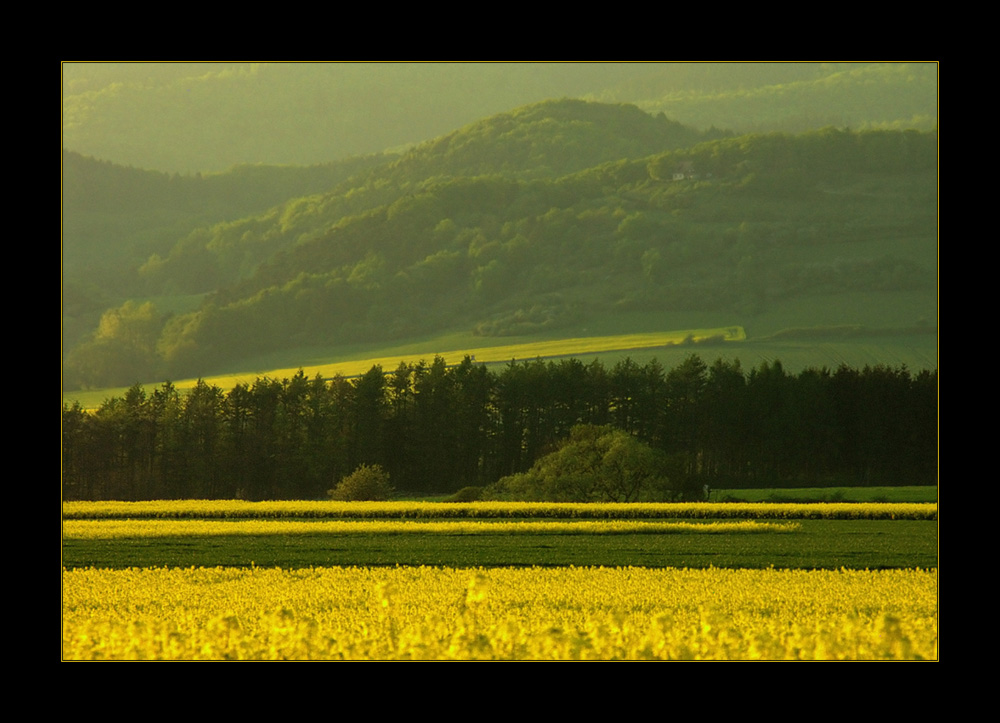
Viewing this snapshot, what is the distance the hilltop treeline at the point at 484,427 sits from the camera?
1986 centimetres

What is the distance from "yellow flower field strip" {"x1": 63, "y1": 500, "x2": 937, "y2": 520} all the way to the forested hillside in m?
2.92

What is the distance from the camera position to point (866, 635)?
1190 centimetres

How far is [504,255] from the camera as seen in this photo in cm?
2188

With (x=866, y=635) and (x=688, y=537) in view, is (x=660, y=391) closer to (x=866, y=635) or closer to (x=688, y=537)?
(x=688, y=537)

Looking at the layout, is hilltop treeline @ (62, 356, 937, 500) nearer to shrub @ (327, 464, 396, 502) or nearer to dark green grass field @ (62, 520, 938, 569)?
shrub @ (327, 464, 396, 502)

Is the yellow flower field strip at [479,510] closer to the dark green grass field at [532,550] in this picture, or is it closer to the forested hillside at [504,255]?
the dark green grass field at [532,550]

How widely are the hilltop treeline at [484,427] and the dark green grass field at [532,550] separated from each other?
8.74 feet

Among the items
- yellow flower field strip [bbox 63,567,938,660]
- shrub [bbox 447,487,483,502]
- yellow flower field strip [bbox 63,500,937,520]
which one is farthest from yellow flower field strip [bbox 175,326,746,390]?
yellow flower field strip [bbox 63,567,938,660]

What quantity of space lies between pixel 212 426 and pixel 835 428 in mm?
12422

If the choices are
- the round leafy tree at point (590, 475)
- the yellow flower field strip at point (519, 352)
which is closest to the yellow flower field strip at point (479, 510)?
the round leafy tree at point (590, 475)

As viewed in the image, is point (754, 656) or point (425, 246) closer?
point (754, 656)

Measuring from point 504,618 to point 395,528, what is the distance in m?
5.93

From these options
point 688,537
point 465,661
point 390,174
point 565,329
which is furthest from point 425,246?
point 465,661

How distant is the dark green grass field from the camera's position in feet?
50.2
